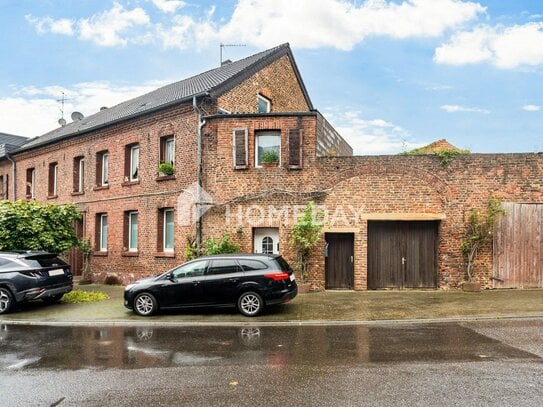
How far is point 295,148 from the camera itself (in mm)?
14289

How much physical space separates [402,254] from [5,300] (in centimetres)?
1176

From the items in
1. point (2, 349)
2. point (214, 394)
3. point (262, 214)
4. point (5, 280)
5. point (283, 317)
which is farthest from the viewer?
point (262, 214)

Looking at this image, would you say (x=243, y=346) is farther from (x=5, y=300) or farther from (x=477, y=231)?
(x=477, y=231)

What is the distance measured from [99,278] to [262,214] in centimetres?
843

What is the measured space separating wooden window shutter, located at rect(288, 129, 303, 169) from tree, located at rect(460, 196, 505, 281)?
229 inches

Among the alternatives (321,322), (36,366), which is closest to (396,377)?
(321,322)

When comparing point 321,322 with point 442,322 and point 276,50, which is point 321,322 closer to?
point 442,322

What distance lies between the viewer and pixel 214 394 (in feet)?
16.5

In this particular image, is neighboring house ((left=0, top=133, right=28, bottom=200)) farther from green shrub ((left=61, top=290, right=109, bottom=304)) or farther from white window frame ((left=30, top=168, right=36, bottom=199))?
green shrub ((left=61, top=290, right=109, bottom=304))

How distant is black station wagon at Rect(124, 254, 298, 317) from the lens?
32.8 feet

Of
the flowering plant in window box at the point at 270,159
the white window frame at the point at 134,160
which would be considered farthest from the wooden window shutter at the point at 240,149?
the white window frame at the point at 134,160

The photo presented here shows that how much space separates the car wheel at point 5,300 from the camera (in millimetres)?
11172

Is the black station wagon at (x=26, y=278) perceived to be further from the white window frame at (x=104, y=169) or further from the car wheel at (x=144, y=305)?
the white window frame at (x=104, y=169)

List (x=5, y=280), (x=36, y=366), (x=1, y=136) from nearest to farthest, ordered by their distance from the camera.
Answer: (x=36, y=366) → (x=5, y=280) → (x=1, y=136)
